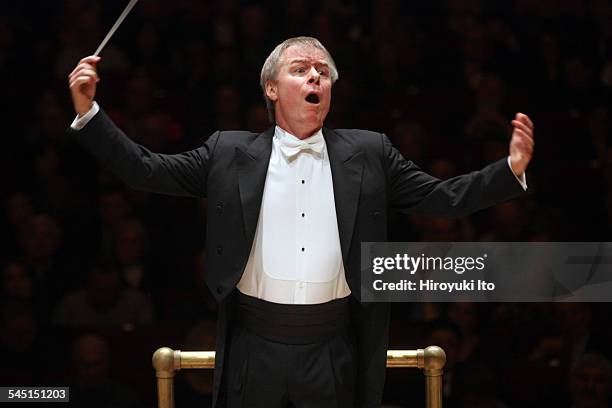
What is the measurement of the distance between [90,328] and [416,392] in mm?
1061

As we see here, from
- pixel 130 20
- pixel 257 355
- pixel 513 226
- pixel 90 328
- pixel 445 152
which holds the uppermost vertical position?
pixel 130 20

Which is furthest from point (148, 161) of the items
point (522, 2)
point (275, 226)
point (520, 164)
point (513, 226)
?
point (522, 2)

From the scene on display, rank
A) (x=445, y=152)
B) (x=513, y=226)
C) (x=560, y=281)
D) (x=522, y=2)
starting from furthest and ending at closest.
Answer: (x=522, y=2) < (x=445, y=152) < (x=513, y=226) < (x=560, y=281)

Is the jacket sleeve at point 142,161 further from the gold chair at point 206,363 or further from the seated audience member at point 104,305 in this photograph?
the seated audience member at point 104,305

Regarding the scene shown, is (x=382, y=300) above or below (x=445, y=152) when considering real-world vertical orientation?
below

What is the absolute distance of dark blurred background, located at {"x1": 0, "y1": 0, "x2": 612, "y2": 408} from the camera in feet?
11.0

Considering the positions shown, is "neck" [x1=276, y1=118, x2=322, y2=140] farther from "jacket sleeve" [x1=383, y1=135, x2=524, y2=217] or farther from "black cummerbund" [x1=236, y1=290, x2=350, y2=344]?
"black cummerbund" [x1=236, y1=290, x2=350, y2=344]

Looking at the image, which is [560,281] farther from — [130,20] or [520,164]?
[130,20]

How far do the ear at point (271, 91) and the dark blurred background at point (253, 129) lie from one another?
45.2 inches

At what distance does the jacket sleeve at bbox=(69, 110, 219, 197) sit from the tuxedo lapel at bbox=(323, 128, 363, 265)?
264mm

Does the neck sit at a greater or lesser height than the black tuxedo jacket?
greater

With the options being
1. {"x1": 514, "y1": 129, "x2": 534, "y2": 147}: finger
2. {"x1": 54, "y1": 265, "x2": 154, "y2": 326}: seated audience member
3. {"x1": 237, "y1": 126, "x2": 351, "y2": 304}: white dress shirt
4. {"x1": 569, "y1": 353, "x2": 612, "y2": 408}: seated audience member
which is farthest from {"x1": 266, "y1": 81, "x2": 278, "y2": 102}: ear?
{"x1": 569, "y1": 353, "x2": 612, "y2": 408}: seated audience member

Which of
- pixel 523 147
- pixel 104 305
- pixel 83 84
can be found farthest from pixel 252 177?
pixel 104 305

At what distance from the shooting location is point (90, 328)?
3434 mm
